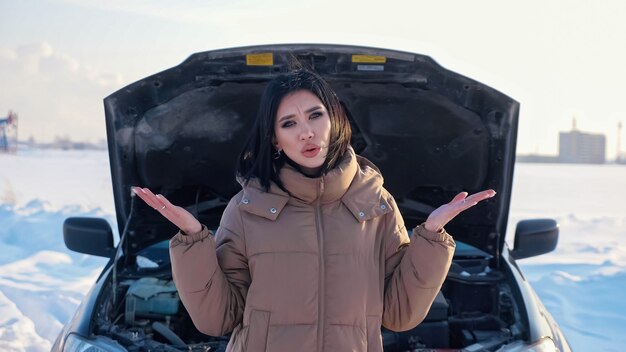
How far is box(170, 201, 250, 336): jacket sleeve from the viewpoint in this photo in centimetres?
180

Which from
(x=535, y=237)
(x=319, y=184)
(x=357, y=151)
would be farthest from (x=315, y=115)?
(x=535, y=237)

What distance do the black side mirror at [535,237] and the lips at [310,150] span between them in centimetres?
193

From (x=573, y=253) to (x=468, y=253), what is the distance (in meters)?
6.51

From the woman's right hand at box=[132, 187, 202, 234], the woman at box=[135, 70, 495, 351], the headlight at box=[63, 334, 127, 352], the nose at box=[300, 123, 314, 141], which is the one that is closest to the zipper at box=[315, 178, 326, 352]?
the woman at box=[135, 70, 495, 351]

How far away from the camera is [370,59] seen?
124 inches

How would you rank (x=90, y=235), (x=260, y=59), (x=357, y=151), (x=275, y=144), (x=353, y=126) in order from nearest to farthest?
(x=275, y=144) → (x=260, y=59) → (x=90, y=235) → (x=353, y=126) → (x=357, y=151)

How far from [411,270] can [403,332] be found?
1.43 m

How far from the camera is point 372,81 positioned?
10.8 feet

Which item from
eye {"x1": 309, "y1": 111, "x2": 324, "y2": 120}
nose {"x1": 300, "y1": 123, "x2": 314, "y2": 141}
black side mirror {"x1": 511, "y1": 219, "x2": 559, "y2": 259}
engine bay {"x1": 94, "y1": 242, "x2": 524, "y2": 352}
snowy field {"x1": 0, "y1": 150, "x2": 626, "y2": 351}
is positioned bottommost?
snowy field {"x1": 0, "y1": 150, "x2": 626, "y2": 351}

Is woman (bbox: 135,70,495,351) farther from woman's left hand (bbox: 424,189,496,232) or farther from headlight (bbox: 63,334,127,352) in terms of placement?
headlight (bbox: 63,334,127,352)

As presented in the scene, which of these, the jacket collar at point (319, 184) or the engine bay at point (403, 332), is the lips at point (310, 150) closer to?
the jacket collar at point (319, 184)

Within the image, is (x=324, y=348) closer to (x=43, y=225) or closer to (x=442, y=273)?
(x=442, y=273)

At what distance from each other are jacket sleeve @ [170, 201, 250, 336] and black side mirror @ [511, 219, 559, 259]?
2.00 m

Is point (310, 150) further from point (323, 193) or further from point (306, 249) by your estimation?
Answer: point (306, 249)
